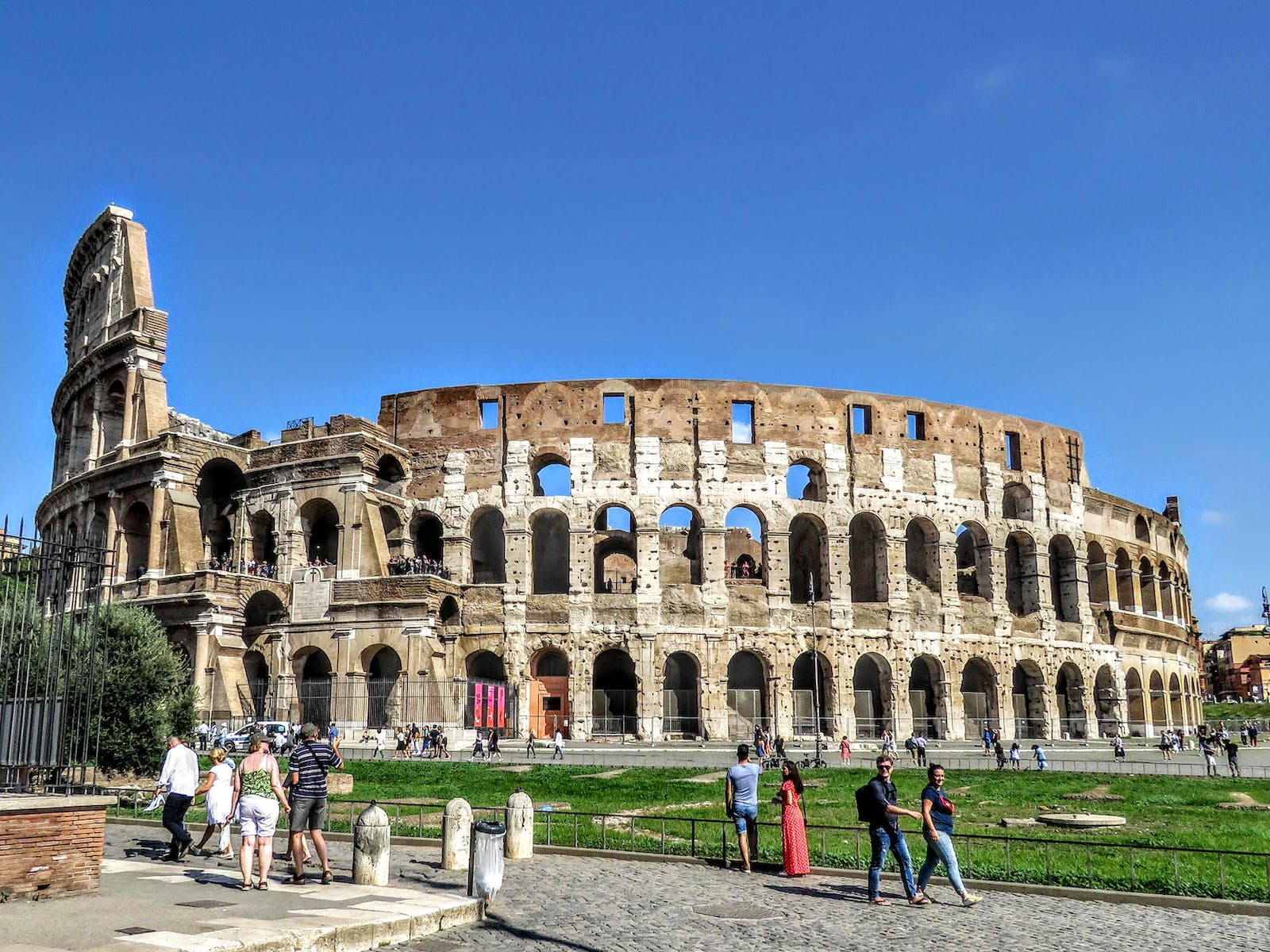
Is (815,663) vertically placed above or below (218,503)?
below

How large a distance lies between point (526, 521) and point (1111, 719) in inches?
989

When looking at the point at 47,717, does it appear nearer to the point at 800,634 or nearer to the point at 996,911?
the point at 996,911

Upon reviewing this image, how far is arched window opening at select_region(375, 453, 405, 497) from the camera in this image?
4078 centimetres

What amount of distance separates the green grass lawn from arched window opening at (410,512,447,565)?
45.7ft

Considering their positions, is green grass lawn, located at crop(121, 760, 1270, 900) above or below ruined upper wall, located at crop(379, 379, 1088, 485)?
below

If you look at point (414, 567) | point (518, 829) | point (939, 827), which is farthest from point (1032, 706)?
point (939, 827)

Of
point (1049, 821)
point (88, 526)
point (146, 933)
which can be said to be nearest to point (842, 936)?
point (146, 933)

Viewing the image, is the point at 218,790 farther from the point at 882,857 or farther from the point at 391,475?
the point at 391,475

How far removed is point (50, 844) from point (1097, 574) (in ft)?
150

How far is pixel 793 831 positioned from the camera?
12.2m

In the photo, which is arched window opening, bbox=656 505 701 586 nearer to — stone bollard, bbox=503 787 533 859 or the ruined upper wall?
the ruined upper wall

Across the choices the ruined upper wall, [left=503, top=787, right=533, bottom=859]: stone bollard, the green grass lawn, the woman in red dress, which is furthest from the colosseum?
the woman in red dress

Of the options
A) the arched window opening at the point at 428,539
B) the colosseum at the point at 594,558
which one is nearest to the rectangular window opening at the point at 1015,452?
the colosseum at the point at 594,558

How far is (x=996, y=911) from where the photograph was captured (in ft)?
34.0
